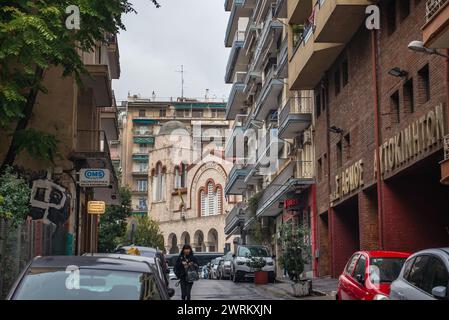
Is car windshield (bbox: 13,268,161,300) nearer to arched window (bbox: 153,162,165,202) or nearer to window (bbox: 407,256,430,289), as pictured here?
window (bbox: 407,256,430,289)

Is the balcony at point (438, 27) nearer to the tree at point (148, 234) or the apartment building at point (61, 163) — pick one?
the apartment building at point (61, 163)

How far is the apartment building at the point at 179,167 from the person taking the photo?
10100cm

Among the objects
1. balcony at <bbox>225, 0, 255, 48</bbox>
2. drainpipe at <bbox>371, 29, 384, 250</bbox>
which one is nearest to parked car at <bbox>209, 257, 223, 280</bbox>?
balcony at <bbox>225, 0, 255, 48</bbox>

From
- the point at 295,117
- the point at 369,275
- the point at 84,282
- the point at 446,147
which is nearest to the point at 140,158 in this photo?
the point at 295,117

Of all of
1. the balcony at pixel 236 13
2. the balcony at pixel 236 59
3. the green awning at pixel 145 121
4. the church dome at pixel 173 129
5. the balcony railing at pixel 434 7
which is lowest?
the balcony railing at pixel 434 7

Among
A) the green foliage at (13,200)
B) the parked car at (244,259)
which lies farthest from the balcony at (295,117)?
the green foliage at (13,200)

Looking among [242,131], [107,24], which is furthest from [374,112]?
[242,131]

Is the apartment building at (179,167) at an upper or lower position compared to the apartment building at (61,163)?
upper

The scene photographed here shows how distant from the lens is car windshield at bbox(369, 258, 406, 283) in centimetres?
1377

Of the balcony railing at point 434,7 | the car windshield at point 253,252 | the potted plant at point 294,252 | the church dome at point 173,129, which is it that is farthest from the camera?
the church dome at point 173,129

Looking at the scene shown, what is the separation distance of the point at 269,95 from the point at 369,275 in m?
33.8

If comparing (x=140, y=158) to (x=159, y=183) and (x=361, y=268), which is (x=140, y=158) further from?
(x=361, y=268)

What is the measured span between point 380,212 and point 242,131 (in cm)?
3572

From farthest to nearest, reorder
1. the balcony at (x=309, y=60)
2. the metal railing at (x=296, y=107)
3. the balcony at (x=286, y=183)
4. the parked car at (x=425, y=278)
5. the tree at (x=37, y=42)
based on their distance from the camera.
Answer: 1. the metal railing at (x=296, y=107)
2. the balcony at (x=286, y=183)
3. the balcony at (x=309, y=60)
4. the tree at (x=37, y=42)
5. the parked car at (x=425, y=278)
